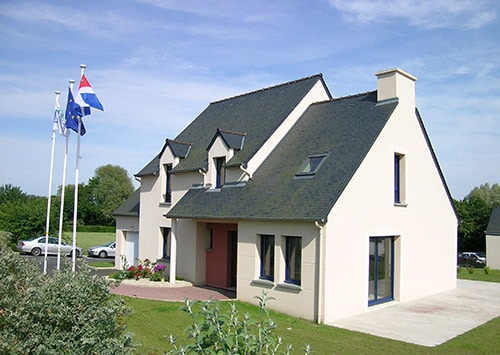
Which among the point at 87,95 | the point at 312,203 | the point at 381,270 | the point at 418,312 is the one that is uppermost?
the point at 87,95

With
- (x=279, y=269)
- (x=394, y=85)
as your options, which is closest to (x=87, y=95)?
(x=279, y=269)

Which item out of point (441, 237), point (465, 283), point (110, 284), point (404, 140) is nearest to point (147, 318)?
point (110, 284)

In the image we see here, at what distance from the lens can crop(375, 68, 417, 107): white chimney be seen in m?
16.6

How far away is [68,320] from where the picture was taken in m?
6.34

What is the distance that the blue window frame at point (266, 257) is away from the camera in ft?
49.7

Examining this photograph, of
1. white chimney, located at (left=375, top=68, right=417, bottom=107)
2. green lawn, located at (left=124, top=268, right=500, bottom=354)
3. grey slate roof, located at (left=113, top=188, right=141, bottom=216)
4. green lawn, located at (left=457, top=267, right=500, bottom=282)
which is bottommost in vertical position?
green lawn, located at (left=457, top=267, right=500, bottom=282)

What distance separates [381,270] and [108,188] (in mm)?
75957

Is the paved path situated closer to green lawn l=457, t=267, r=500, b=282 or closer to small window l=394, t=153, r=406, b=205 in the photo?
small window l=394, t=153, r=406, b=205

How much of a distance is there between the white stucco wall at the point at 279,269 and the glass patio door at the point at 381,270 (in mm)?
2778

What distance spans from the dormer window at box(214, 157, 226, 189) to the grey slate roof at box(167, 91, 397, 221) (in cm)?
57

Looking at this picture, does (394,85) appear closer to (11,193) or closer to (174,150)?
(174,150)

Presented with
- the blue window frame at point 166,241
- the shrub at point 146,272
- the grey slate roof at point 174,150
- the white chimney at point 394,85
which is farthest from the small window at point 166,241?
the white chimney at point 394,85

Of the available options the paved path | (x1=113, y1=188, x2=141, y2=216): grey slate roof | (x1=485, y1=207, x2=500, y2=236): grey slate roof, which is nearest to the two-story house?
the paved path

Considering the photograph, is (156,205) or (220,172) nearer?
(220,172)
